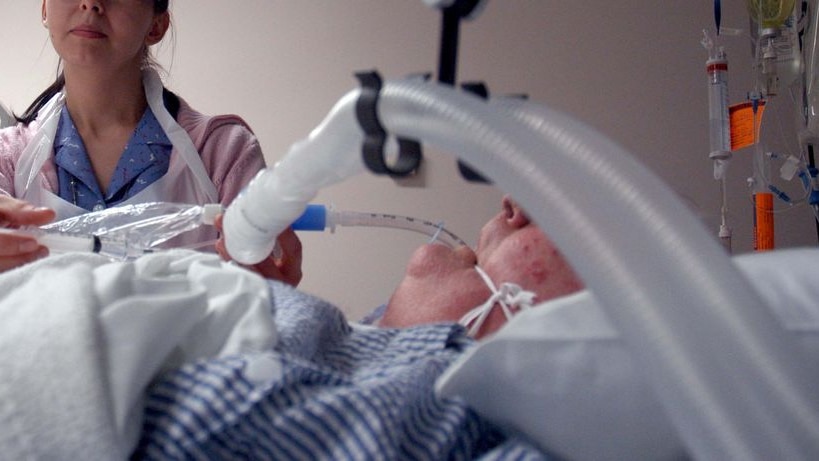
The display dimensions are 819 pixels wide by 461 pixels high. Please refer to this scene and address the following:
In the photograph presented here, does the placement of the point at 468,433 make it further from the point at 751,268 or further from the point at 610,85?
the point at 610,85

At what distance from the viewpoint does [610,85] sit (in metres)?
2.35

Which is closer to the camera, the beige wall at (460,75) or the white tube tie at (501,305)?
the white tube tie at (501,305)

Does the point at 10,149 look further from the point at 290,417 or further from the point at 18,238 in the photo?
the point at 290,417

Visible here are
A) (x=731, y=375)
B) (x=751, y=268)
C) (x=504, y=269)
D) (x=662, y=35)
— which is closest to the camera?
(x=731, y=375)

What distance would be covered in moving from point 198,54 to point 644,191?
2.45 meters

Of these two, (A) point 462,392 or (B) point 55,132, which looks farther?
(B) point 55,132

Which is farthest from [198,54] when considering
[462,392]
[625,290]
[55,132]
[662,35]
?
[625,290]

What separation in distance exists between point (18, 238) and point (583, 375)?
0.74 m

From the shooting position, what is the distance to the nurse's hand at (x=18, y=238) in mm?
896

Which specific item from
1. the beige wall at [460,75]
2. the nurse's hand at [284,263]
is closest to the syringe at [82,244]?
the nurse's hand at [284,263]

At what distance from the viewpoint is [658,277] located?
33 cm

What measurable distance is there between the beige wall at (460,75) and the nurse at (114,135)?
70 cm

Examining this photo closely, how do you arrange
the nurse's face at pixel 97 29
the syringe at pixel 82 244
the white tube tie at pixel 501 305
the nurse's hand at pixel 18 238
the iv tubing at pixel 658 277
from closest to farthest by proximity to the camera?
the iv tubing at pixel 658 277
the white tube tie at pixel 501 305
the nurse's hand at pixel 18 238
the syringe at pixel 82 244
the nurse's face at pixel 97 29

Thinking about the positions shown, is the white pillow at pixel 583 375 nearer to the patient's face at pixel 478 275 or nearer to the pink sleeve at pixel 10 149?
the patient's face at pixel 478 275
